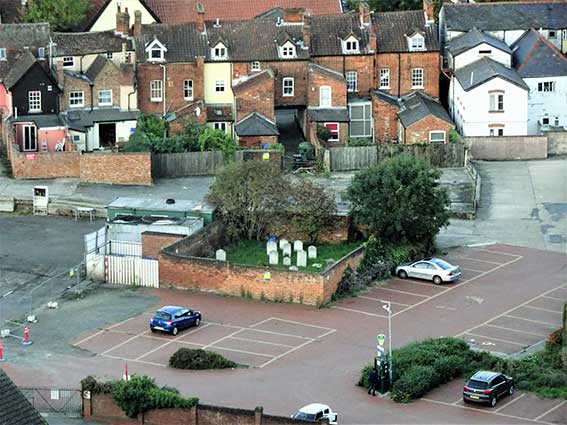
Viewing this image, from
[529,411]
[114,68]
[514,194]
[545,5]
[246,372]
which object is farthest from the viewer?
[545,5]

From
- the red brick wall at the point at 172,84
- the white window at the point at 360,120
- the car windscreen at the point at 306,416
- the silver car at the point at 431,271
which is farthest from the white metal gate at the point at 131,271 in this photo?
the white window at the point at 360,120

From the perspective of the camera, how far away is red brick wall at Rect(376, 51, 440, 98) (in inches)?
4186

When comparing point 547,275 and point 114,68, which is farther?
point 114,68

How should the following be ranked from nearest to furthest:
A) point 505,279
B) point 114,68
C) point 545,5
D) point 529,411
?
point 529,411
point 505,279
point 114,68
point 545,5

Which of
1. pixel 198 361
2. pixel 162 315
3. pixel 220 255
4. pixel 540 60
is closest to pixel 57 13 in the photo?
pixel 540 60

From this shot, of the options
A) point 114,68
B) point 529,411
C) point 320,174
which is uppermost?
point 114,68

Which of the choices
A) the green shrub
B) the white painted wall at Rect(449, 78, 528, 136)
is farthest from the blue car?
the white painted wall at Rect(449, 78, 528, 136)

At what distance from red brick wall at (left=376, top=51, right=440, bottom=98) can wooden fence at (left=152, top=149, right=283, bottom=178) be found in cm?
1254

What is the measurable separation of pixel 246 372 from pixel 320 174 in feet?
108

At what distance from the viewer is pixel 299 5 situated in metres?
117

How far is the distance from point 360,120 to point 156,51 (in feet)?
45.2

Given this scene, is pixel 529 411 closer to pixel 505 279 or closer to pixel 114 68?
pixel 505 279

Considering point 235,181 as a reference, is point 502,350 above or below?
below

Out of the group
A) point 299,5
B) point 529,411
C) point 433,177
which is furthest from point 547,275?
point 299,5
